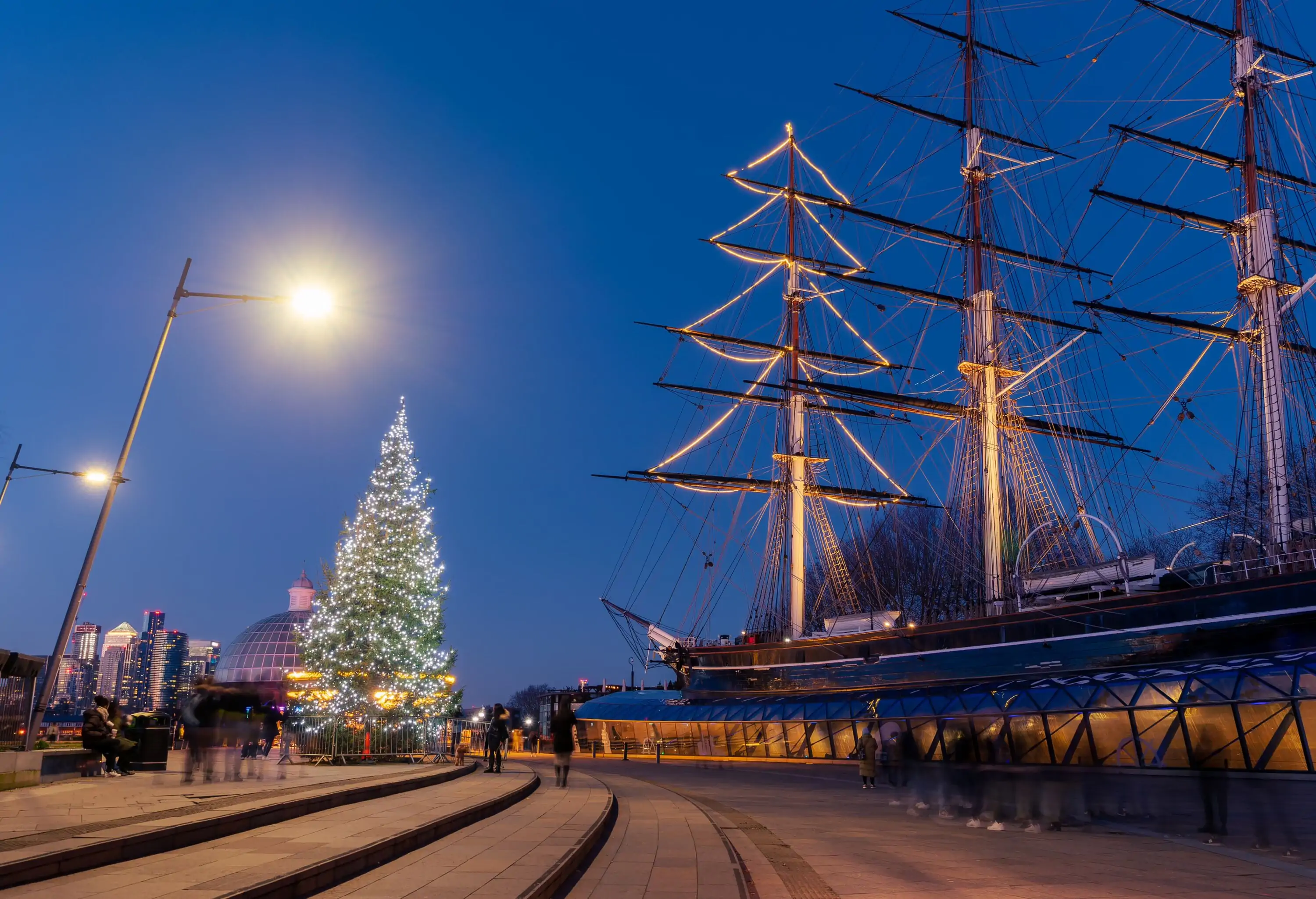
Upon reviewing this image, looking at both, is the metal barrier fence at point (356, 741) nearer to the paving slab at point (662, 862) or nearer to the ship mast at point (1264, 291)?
the paving slab at point (662, 862)

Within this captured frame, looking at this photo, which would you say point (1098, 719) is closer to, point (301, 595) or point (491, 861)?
point (491, 861)

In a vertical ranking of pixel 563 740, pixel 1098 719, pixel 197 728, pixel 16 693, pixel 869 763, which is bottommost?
pixel 869 763

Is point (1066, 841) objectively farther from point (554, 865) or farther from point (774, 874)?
point (554, 865)

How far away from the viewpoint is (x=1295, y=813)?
17406 millimetres

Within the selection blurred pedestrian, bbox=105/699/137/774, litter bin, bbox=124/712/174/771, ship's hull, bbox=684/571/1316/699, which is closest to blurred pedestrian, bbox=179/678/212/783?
blurred pedestrian, bbox=105/699/137/774

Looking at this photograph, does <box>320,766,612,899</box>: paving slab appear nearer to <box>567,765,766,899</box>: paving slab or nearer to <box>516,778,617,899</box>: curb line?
<box>516,778,617,899</box>: curb line

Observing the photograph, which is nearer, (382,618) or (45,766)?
(45,766)

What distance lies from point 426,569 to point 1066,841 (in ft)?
72.5

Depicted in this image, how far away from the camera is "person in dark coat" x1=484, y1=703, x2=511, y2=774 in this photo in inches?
912

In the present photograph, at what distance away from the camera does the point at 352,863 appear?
26.6 feet

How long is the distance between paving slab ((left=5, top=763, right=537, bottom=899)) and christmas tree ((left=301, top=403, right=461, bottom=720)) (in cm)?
1775

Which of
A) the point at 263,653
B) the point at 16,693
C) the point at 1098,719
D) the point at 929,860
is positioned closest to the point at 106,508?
the point at 16,693

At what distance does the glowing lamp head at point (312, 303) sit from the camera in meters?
15.9

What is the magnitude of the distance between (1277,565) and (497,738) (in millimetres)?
25914
